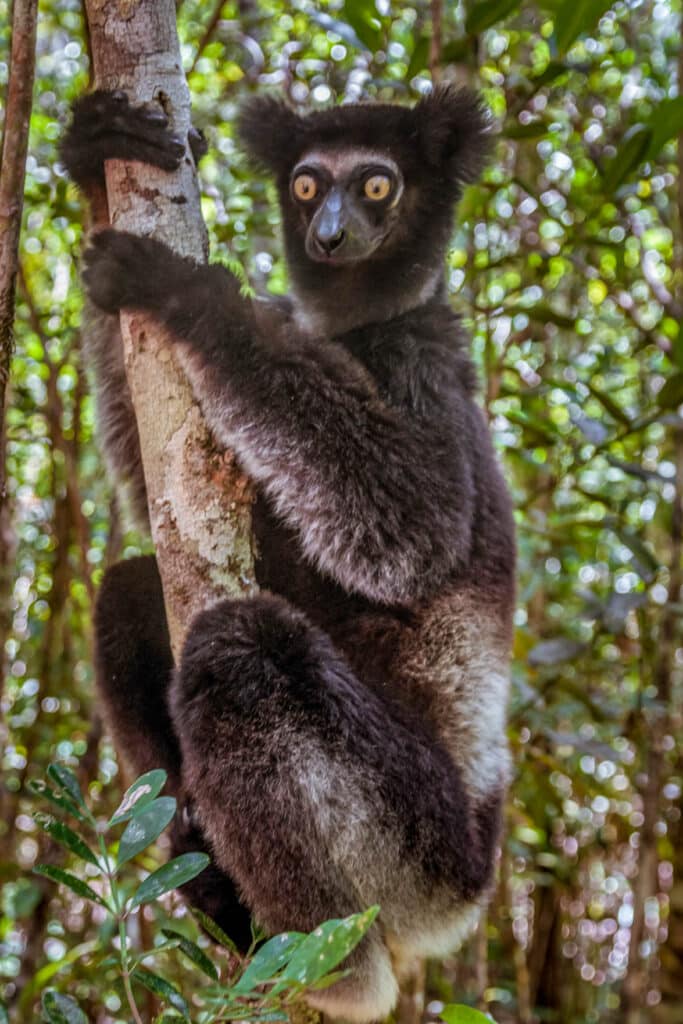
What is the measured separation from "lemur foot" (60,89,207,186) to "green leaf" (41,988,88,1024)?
2.02 meters

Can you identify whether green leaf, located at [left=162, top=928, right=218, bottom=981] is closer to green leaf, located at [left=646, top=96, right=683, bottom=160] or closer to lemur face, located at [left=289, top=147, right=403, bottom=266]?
lemur face, located at [left=289, top=147, right=403, bottom=266]

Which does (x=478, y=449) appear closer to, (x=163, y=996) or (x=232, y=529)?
(x=232, y=529)

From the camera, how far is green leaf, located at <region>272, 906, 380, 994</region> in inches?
51.4

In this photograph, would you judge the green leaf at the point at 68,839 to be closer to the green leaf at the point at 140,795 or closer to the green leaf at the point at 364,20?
the green leaf at the point at 140,795

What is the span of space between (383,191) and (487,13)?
79 centimetres

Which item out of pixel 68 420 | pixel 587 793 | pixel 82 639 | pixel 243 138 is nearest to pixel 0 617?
pixel 82 639

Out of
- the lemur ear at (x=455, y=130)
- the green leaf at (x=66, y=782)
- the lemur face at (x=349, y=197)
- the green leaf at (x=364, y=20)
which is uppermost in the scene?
the green leaf at (x=364, y=20)

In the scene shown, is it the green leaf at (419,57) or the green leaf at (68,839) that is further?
the green leaf at (419,57)

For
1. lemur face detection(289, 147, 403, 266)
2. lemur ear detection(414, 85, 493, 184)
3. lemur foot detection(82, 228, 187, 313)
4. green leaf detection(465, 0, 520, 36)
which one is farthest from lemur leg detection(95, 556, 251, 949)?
green leaf detection(465, 0, 520, 36)

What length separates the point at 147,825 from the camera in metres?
1.66

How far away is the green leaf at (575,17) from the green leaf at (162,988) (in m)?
3.55

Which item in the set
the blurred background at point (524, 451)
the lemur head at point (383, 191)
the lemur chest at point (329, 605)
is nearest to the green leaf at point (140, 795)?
the lemur chest at point (329, 605)

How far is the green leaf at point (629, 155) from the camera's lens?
387 cm

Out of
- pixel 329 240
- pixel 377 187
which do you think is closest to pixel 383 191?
pixel 377 187
